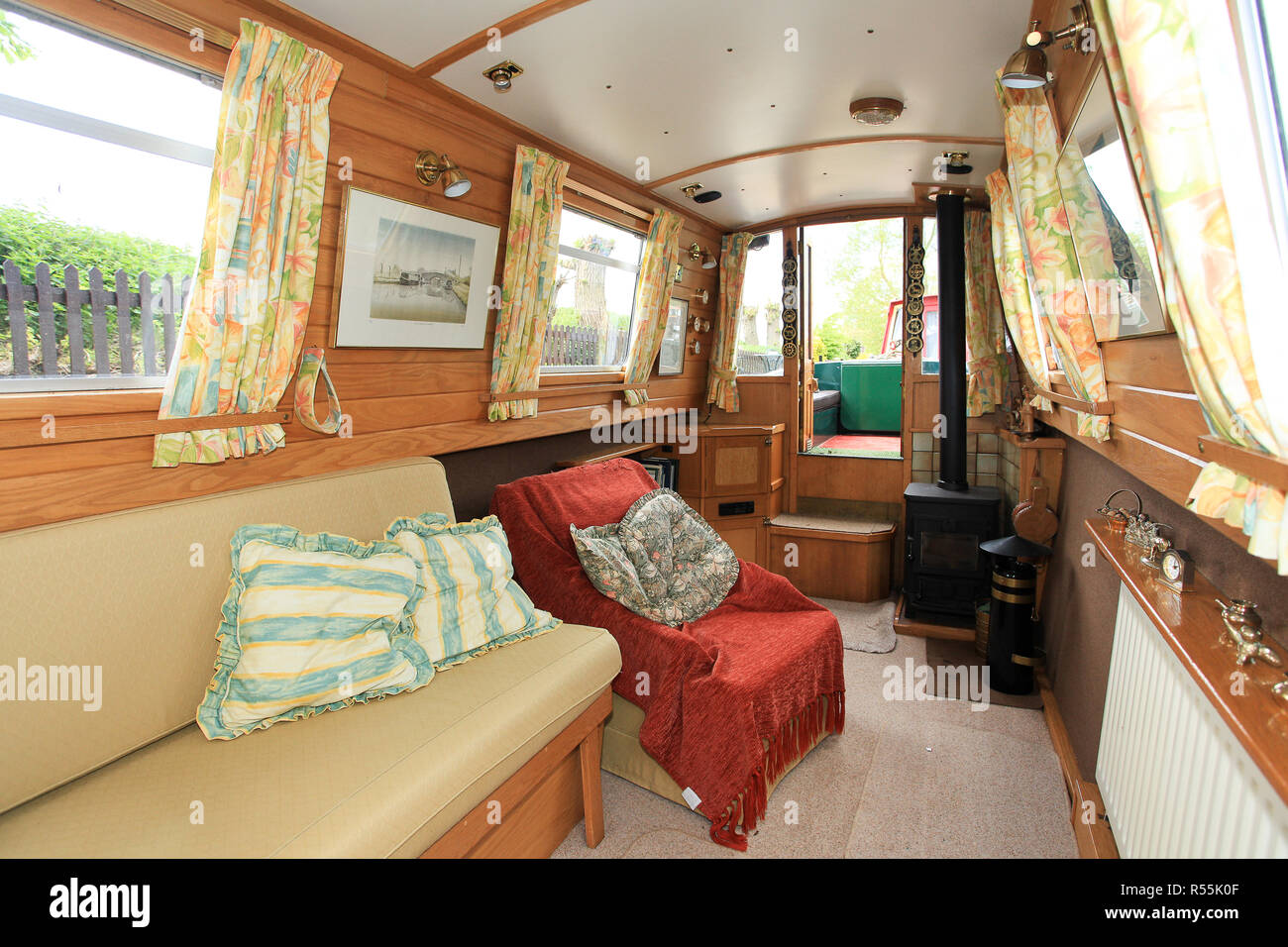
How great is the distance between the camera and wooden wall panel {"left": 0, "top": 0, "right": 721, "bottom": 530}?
169cm

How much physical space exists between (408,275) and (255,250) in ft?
2.15

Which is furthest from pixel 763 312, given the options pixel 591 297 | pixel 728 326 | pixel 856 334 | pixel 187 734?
pixel 187 734

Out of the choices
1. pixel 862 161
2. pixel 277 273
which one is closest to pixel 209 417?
pixel 277 273

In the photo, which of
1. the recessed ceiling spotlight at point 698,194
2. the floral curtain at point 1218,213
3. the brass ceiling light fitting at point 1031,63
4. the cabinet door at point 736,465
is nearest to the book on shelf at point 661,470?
the cabinet door at point 736,465

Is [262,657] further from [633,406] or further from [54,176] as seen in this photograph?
[633,406]

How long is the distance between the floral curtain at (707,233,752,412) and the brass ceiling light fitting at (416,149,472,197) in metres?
2.88

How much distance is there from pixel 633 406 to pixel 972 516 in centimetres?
208

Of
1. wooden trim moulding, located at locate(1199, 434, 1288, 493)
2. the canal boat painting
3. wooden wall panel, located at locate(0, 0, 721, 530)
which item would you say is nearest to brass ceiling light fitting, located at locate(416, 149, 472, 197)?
wooden wall panel, located at locate(0, 0, 721, 530)

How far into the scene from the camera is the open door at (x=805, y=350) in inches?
200

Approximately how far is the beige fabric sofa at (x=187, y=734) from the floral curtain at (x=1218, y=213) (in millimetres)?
1580

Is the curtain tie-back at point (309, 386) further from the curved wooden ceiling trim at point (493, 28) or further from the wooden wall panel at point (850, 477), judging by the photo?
the wooden wall panel at point (850, 477)

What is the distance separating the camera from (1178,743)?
4.65 ft

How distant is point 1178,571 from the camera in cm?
155

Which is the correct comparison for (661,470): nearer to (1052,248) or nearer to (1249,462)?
(1052,248)
